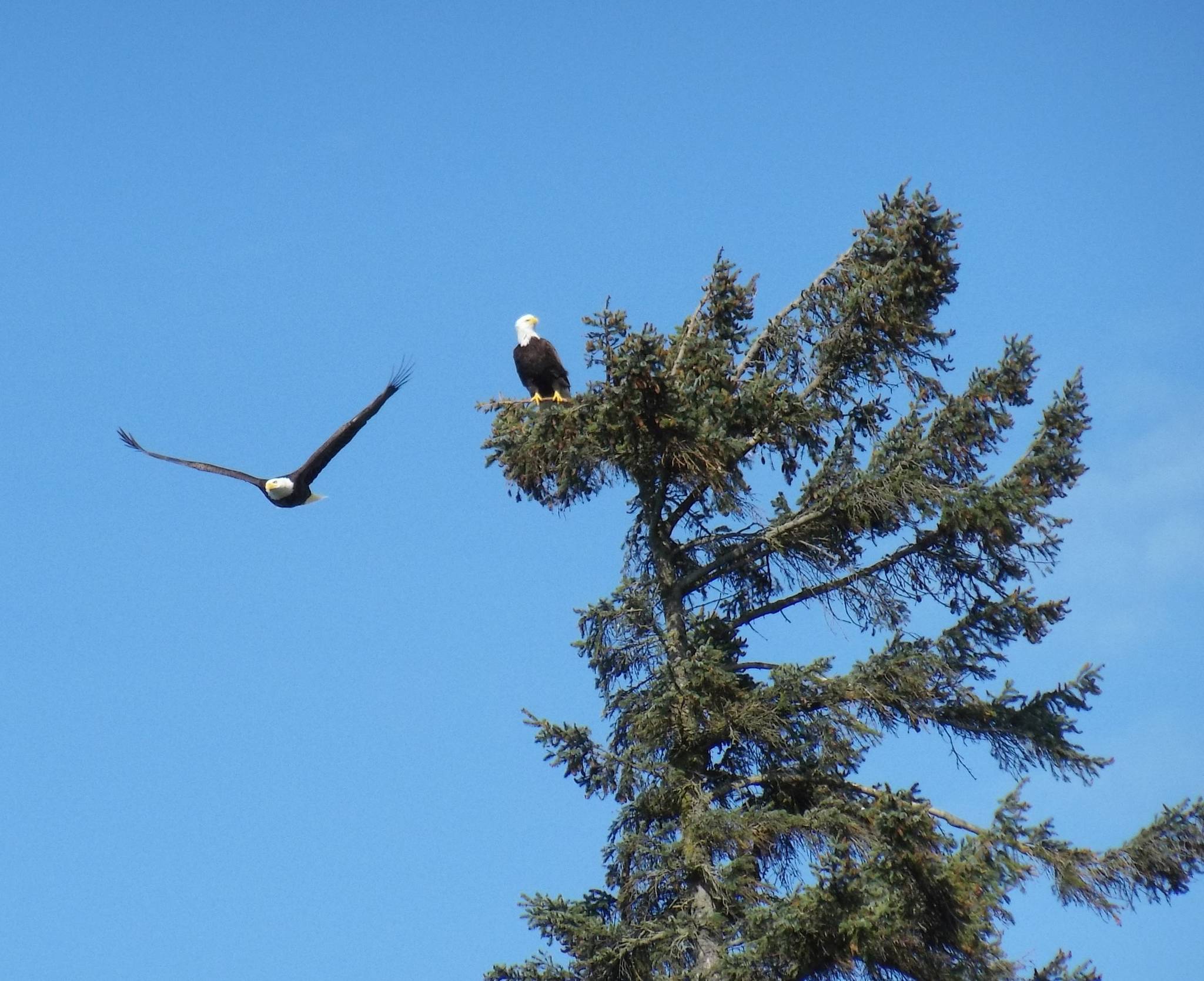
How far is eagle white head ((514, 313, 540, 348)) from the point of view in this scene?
19.2 m

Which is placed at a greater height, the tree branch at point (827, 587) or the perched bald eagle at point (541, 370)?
the perched bald eagle at point (541, 370)

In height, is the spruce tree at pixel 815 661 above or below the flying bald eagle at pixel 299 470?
below

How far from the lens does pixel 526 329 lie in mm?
19625

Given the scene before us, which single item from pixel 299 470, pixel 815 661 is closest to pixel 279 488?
pixel 299 470

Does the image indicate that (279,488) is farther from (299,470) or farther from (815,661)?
(815,661)

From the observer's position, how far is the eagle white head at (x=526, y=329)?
19.2m

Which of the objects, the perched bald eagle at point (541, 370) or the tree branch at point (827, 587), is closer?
the tree branch at point (827, 587)

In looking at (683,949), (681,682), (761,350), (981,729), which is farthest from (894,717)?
(761,350)

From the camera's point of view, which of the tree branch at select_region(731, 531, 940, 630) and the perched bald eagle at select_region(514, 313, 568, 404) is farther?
the perched bald eagle at select_region(514, 313, 568, 404)

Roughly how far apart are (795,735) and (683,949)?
6.72 ft

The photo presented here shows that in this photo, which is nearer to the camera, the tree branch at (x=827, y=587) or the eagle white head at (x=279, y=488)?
the tree branch at (x=827, y=587)

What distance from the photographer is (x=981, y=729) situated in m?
14.4

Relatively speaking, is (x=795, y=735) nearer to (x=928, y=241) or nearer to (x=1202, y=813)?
(x=1202, y=813)

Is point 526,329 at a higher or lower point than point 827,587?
higher
